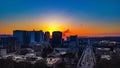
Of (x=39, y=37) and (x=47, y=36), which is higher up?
(x=47, y=36)

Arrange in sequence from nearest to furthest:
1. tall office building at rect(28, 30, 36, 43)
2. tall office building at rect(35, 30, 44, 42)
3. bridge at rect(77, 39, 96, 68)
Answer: bridge at rect(77, 39, 96, 68)
tall office building at rect(28, 30, 36, 43)
tall office building at rect(35, 30, 44, 42)

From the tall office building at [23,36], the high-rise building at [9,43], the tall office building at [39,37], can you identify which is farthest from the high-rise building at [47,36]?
the high-rise building at [9,43]

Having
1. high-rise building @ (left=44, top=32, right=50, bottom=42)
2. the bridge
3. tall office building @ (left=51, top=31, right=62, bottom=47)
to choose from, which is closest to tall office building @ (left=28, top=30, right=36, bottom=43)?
high-rise building @ (left=44, top=32, right=50, bottom=42)

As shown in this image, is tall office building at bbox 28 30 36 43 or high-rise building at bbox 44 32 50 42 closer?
tall office building at bbox 28 30 36 43

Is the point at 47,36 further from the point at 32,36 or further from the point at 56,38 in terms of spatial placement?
the point at 56,38

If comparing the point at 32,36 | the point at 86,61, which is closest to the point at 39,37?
the point at 32,36

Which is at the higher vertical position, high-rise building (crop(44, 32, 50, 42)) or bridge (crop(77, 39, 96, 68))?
high-rise building (crop(44, 32, 50, 42))

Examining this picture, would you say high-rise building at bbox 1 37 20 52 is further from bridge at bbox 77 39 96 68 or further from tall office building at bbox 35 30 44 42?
bridge at bbox 77 39 96 68

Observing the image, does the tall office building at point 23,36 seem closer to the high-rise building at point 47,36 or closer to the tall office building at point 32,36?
the tall office building at point 32,36

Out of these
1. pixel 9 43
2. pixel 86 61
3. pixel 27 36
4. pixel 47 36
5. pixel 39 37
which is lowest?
pixel 86 61

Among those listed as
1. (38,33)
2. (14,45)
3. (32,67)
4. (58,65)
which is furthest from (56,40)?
(32,67)

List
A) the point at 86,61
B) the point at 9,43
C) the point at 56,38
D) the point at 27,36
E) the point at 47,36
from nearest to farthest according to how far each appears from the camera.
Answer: the point at 86,61, the point at 9,43, the point at 56,38, the point at 27,36, the point at 47,36
